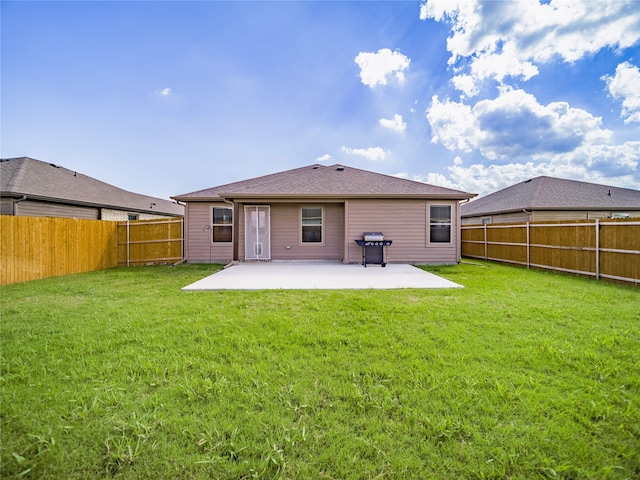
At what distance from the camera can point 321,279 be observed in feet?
23.7

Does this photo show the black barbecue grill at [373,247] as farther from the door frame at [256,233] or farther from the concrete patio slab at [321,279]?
the door frame at [256,233]

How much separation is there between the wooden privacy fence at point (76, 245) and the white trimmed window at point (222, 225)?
4.72ft

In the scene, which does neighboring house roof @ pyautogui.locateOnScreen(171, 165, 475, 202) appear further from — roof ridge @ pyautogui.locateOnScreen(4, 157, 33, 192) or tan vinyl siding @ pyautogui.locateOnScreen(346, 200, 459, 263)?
roof ridge @ pyautogui.locateOnScreen(4, 157, 33, 192)

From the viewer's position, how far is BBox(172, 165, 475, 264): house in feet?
33.6

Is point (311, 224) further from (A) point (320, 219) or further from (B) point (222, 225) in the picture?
(B) point (222, 225)

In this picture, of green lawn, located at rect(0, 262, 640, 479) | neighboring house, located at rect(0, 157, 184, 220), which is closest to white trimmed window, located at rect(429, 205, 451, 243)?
green lawn, located at rect(0, 262, 640, 479)

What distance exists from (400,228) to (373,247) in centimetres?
134

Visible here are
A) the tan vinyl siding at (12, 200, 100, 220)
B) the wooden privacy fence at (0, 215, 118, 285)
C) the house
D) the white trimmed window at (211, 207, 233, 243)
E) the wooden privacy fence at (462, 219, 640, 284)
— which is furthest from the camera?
the white trimmed window at (211, 207, 233, 243)

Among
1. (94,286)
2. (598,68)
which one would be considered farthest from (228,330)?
(598,68)

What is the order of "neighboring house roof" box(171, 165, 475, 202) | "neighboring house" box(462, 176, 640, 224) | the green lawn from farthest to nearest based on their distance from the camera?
"neighboring house" box(462, 176, 640, 224), "neighboring house roof" box(171, 165, 475, 202), the green lawn

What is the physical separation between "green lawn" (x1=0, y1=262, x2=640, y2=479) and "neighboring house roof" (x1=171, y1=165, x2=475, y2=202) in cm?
601

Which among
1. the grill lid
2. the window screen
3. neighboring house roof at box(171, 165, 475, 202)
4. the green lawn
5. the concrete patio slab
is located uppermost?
neighboring house roof at box(171, 165, 475, 202)

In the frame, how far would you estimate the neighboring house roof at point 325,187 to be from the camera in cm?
993

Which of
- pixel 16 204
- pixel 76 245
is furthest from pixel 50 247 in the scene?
pixel 16 204
